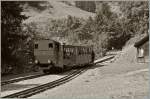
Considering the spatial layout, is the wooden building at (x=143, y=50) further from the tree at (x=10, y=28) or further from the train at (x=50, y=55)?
the tree at (x=10, y=28)

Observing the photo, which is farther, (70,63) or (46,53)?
(70,63)

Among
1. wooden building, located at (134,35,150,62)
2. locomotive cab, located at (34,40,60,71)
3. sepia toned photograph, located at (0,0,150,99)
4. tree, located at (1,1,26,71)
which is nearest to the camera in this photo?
sepia toned photograph, located at (0,0,150,99)

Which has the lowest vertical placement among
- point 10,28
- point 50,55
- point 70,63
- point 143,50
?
point 70,63

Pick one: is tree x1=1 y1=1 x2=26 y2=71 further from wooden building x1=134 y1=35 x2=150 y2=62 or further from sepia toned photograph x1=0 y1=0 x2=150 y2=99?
wooden building x1=134 y1=35 x2=150 y2=62

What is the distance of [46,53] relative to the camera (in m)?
33.8

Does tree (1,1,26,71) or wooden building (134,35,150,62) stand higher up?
tree (1,1,26,71)

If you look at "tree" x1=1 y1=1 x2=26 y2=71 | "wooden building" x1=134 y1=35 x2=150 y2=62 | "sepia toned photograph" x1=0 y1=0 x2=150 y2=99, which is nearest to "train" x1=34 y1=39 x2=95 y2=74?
"sepia toned photograph" x1=0 y1=0 x2=150 y2=99

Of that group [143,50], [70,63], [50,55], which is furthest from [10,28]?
[143,50]

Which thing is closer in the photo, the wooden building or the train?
the train

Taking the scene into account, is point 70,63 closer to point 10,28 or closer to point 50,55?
point 50,55

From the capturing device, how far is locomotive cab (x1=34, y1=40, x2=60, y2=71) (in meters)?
33.7

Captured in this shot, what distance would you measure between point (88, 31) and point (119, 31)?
12.4 meters

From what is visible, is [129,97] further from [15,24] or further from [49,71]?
[15,24]

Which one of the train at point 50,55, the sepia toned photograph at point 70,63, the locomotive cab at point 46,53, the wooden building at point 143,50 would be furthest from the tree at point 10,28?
the wooden building at point 143,50
